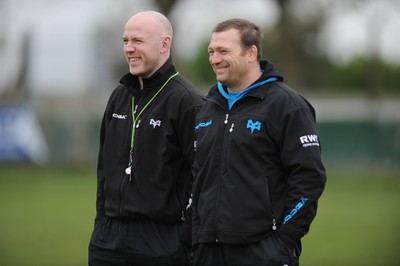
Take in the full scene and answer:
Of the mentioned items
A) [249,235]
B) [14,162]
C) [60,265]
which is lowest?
[14,162]

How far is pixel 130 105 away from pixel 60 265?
15.6ft

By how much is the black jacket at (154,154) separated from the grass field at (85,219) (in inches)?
183

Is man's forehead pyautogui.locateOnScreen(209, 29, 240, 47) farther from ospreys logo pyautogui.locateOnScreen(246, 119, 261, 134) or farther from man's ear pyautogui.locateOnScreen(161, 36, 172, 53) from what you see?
man's ear pyautogui.locateOnScreen(161, 36, 172, 53)

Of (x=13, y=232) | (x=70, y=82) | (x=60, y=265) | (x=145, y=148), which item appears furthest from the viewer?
(x=70, y=82)

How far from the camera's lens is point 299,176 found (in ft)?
15.8

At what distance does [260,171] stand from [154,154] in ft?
3.01

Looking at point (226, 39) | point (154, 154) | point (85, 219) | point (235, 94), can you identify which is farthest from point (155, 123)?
point (85, 219)

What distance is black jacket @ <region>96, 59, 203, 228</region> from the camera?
5.48 metres

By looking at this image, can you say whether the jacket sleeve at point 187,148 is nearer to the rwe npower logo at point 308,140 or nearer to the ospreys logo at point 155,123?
the ospreys logo at point 155,123

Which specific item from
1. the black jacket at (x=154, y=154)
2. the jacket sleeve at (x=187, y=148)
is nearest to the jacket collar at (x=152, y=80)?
the black jacket at (x=154, y=154)

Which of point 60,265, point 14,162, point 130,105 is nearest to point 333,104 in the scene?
point 14,162

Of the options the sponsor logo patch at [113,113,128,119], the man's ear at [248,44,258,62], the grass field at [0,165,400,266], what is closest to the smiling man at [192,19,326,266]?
the man's ear at [248,44,258,62]

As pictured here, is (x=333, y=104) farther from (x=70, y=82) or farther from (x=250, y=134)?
(x=250, y=134)

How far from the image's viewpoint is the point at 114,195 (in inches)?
220
